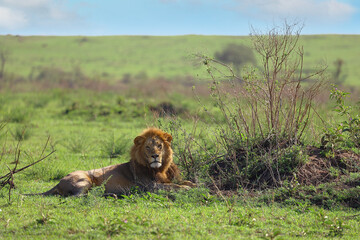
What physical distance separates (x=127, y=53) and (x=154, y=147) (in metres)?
74.1

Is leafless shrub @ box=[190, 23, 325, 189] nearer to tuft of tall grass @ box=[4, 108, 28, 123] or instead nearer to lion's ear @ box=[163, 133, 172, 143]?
lion's ear @ box=[163, 133, 172, 143]

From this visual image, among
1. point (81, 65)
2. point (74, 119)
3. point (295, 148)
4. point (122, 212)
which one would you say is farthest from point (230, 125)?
point (81, 65)

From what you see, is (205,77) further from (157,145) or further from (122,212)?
(122,212)

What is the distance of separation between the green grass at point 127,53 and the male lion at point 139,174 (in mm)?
53590

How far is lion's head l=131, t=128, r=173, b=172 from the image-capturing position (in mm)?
7453

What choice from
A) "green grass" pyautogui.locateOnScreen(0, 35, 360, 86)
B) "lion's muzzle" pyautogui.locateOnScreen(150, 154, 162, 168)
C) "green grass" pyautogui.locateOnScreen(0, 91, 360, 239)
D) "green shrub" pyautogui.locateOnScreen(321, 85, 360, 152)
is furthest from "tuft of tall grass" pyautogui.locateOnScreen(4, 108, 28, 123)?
"green grass" pyautogui.locateOnScreen(0, 35, 360, 86)

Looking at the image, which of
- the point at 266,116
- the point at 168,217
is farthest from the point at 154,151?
the point at 266,116

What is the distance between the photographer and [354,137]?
8.22 metres

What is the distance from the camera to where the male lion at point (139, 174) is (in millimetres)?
7430

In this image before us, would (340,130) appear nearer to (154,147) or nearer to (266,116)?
(266,116)

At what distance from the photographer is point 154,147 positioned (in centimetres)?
748

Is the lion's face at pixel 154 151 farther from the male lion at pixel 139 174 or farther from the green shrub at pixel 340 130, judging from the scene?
the green shrub at pixel 340 130

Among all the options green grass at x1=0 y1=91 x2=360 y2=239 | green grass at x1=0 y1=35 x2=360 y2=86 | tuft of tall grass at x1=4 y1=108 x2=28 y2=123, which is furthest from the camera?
green grass at x1=0 y1=35 x2=360 y2=86

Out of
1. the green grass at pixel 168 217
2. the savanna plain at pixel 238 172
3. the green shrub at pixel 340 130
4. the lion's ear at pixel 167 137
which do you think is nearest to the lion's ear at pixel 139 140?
the lion's ear at pixel 167 137
